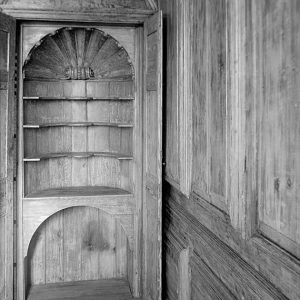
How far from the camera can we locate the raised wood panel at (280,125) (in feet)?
4.29

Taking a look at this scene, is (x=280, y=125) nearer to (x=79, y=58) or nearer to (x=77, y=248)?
(x=79, y=58)

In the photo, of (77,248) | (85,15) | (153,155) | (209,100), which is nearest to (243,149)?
(209,100)

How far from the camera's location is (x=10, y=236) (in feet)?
11.5

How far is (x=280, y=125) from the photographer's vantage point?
4.61 ft

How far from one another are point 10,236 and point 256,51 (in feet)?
8.87

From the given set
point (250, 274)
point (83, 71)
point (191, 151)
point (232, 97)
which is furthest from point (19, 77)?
point (250, 274)

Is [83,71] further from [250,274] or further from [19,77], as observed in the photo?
[250,274]

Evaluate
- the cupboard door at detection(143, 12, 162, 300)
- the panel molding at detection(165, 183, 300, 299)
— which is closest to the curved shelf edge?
the cupboard door at detection(143, 12, 162, 300)

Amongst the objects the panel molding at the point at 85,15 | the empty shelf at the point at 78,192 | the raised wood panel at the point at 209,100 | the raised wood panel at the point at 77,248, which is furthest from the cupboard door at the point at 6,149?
the raised wood panel at the point at 209,100

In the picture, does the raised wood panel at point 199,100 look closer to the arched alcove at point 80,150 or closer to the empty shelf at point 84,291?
the arched alcove at point 80,150

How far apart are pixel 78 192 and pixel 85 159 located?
0.46 meters

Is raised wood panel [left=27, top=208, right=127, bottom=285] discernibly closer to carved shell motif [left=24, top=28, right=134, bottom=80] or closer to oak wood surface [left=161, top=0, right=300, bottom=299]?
carved shell motif [left=24, top=28, right=134, bottom=80]

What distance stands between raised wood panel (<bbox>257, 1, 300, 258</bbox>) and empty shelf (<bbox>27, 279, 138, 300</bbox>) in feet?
8.58

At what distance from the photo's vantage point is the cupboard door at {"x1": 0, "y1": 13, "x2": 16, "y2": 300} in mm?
3336
